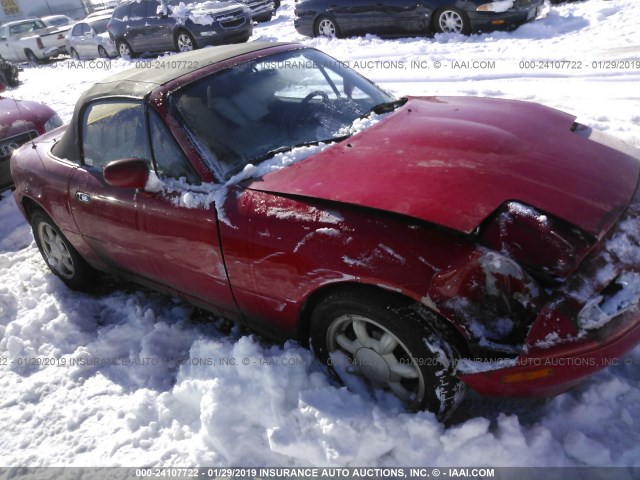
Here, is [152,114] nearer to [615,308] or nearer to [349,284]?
[349,284]

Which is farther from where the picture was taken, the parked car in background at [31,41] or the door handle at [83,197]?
the parked car in background at [31,41]

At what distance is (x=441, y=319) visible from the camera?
2.02 meters

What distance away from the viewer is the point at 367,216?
2121 mm

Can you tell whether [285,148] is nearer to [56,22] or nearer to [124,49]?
[124,49]

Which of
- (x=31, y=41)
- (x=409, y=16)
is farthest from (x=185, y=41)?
(x=31, y=41)

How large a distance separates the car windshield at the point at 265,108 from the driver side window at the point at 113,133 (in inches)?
11.9

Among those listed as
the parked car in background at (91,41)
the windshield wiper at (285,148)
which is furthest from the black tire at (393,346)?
the parked car in background at (91,41)

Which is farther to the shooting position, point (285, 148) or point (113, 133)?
point (113, 133)

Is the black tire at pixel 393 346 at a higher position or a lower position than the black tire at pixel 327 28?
higher

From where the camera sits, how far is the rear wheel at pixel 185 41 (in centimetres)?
1199

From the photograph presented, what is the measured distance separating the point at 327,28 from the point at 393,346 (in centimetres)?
939

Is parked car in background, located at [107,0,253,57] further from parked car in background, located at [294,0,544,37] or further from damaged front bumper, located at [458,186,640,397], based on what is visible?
damaged front bumper, located at [458,186,640,397]

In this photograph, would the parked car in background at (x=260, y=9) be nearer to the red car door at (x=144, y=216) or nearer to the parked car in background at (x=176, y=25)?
the parked car in background at (x=176, y=25)

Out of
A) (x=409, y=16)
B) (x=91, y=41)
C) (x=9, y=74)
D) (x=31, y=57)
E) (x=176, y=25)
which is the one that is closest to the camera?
(x=409, y=16)
